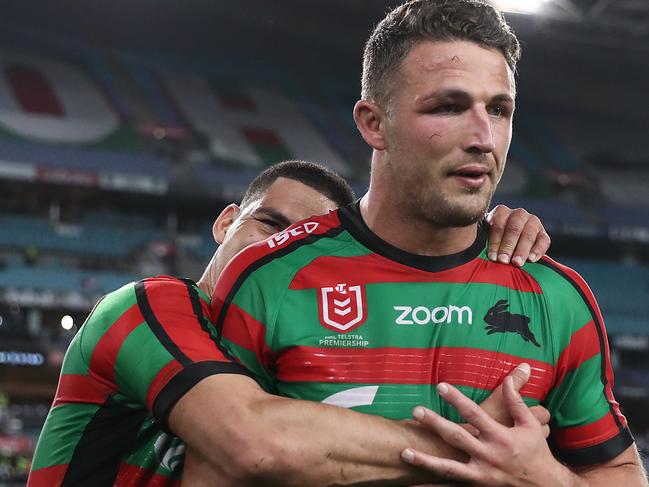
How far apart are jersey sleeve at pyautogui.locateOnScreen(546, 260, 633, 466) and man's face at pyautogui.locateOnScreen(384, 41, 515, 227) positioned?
43 centimetres

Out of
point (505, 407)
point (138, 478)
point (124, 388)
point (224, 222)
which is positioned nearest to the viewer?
point (505, 407)

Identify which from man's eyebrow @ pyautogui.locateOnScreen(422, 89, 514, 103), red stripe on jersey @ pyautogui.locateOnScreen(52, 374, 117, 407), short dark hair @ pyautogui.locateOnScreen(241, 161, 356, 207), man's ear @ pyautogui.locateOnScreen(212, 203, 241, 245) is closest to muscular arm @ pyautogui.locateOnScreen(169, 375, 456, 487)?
red stripe on jersey @ pyautogui.locateOnScreen(52, 374, 117, 407)

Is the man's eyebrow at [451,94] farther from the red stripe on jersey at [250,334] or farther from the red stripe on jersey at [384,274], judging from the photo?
the red stripe on jersey at [250,334]


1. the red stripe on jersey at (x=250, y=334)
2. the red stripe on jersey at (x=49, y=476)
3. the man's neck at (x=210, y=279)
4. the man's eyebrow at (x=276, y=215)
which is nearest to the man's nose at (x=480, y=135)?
the red stripe on jersey at (x=250, y=334)

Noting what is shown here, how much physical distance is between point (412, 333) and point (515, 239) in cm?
49

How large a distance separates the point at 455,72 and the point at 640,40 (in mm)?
19051

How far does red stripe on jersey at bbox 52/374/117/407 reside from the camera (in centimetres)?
284

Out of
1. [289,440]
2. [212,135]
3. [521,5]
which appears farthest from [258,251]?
[212,135]

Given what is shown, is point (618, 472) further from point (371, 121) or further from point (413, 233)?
point (371, 121)

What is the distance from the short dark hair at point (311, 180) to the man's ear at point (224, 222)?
213 mm

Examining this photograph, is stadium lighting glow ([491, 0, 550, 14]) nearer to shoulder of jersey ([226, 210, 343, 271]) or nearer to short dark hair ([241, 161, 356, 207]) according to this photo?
short dark hair ([241, 161, 356, 207])

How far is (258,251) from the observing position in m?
2.69

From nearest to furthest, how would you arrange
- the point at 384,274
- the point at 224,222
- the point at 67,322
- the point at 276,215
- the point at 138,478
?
1. the point at 384,274
2. the point at 138,478
3. the point at 276,215
4. the point at 224,222
5. the point at 67,322

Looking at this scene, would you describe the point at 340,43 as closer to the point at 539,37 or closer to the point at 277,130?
the point at 277,130
